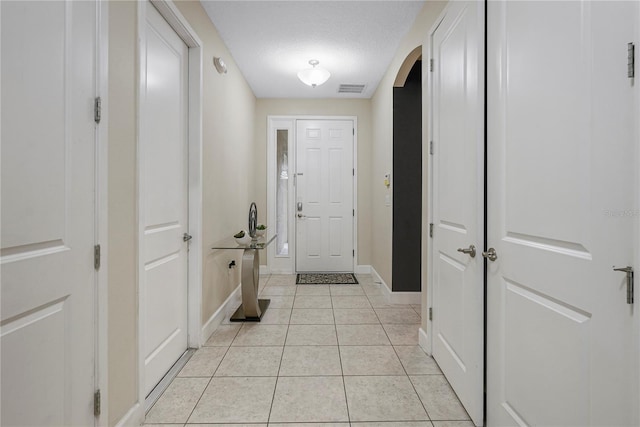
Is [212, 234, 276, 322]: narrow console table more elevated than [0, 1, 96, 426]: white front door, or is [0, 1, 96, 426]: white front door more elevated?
[0, 1, 96, 426]: white front door

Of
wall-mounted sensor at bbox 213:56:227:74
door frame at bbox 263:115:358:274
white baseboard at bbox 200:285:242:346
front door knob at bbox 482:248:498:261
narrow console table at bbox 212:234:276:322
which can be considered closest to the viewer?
front door knob at bbox 482:248:498:261

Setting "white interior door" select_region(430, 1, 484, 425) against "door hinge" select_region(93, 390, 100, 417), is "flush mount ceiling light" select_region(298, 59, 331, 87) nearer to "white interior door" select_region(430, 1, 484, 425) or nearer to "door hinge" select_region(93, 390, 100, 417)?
"white interior door" select_region(430, 1, 484, 425)

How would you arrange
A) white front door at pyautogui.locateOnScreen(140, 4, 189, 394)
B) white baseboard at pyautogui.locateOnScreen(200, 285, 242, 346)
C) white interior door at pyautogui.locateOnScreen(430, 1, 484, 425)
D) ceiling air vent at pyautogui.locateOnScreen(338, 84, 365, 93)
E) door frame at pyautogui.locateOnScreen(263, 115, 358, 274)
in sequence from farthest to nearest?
door frame at pyautogui.locateOnScreen(263, 115, 358, 274), ceiling air vent at pyautogui.locateOnScreen(338, 84, 365, 93), white baseboard at pyautogui.locateOnScreen(200, 285, 242, 346), white front door at pyautogui.locateOnScreen(140, 4, 189, 394), white interior door at pyautogui.locateOnScreen(430, 1, 484, 425)

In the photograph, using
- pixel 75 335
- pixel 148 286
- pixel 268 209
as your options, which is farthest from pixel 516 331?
pixel 268 209

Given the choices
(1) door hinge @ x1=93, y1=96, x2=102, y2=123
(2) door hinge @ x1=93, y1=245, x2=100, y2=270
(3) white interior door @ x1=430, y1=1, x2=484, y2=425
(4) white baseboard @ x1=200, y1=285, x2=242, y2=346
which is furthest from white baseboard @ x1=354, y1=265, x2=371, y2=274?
(1) door hinge @ x1=93, y1=96, x2=102, y2=123

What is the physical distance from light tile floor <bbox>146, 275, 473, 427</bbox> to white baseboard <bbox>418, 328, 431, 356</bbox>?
38mm

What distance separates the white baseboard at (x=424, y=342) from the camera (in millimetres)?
2357

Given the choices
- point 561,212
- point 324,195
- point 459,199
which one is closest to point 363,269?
point 324,195

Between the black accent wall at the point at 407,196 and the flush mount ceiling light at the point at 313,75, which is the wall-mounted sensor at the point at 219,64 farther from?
the black accent wall at the point at 407,196

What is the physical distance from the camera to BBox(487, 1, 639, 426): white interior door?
2.92ft

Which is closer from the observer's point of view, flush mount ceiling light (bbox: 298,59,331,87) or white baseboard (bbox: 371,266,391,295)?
flush mount ceiling light (bbox: 298,59,331,87)

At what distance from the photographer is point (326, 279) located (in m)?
4.66

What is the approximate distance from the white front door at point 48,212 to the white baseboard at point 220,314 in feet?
4.27

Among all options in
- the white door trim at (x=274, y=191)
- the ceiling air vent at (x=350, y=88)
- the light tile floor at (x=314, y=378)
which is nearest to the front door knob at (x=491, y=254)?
the light tile floor at (x=314, y=378)
